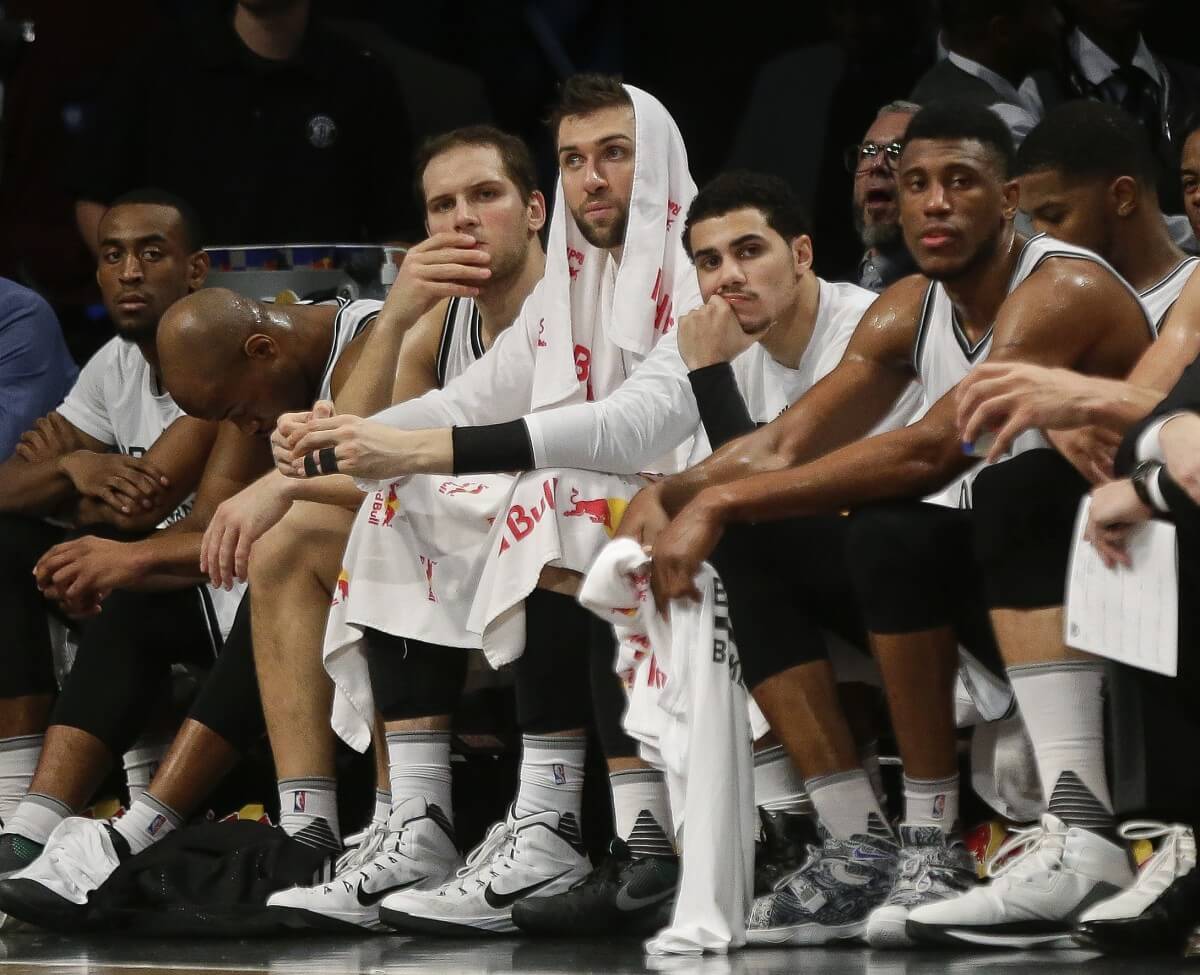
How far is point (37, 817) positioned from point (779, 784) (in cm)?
156

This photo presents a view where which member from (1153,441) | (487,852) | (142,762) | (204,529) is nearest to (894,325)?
(1153,441)

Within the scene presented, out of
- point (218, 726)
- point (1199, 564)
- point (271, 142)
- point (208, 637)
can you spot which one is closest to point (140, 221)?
point (271, 142)

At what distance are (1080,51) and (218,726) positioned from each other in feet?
7.60

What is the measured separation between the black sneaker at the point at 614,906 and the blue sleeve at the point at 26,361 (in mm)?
2091

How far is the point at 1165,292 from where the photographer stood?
10.8ft

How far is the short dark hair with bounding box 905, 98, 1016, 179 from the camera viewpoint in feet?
10.1

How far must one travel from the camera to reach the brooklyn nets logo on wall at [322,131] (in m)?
4.91

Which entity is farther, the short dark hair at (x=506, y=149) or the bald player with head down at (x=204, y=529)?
the short dark hair at (x=506, y=149)

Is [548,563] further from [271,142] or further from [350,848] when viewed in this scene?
[271,142]

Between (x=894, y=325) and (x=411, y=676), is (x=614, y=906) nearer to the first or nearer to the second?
(x=411, y=676)

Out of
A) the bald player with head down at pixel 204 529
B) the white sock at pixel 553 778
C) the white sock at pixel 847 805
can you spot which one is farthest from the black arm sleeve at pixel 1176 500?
the bald player with head down at pixel 204 529

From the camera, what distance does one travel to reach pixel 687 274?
139 inches

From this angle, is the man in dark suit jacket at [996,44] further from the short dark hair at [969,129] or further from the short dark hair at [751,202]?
the short dark hair at [969,129]

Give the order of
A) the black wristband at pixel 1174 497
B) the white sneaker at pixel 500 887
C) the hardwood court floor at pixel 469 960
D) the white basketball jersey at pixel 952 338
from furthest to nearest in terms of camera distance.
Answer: the white sneaker at pixel 500 887 → the white basketball jersey at pixel 952 338 → the hardwood court floor at pixel 469 960 → the black wristband at pixel 1174 497
